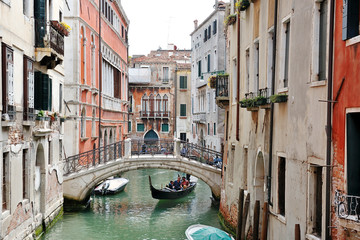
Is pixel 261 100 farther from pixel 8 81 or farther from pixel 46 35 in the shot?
pixel 46 35

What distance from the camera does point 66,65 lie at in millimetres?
17500

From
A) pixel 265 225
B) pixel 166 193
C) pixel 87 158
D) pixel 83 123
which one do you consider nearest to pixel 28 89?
pixel 265 225

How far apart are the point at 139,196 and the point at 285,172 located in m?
13.1

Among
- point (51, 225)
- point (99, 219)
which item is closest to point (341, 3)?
point (51, 225)

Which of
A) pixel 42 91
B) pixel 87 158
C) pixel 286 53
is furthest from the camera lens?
pixel 87 158

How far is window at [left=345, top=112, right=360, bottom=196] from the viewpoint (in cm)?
569

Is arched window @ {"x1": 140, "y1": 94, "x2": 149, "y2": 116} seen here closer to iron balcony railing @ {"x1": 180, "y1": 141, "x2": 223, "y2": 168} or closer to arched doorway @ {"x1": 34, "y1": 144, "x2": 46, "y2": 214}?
iron balcony railing @ {"x1": 180, "y1": 141, "x2": 223, "y2": 168}

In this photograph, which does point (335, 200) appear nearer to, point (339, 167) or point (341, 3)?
point (339, 167)

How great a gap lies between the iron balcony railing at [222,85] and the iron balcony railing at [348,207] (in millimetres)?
8410

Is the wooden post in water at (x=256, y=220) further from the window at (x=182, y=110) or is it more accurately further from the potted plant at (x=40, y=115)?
the window at (x=182, y=110)

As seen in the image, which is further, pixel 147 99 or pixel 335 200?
pixel 147 99

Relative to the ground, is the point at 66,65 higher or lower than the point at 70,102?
higher

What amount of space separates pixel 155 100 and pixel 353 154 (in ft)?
115

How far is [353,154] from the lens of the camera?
5.69 metres
